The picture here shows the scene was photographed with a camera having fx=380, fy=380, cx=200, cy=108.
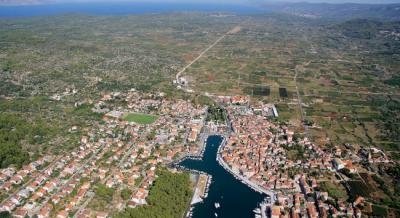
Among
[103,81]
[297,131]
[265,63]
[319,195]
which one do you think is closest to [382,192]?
[319,195]

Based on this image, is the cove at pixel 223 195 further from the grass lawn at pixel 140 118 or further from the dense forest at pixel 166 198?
the grass lawn at pixel 140 118

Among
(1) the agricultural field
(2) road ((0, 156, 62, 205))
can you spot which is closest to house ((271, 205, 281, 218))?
(1) the agricultural field

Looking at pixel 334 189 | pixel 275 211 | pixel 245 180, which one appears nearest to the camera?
pixel 275 211

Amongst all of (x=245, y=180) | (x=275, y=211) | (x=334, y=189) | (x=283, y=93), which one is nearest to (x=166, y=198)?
(x=245, y=180)

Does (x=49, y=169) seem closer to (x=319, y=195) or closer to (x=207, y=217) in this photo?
(x=207, y=217)

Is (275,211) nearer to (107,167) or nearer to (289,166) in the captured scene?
(289,166)

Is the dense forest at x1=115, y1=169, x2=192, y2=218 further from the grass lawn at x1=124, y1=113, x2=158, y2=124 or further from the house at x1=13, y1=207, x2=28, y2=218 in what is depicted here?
the grass lawn at x1=124, y1=113, x2=158, y2=124
